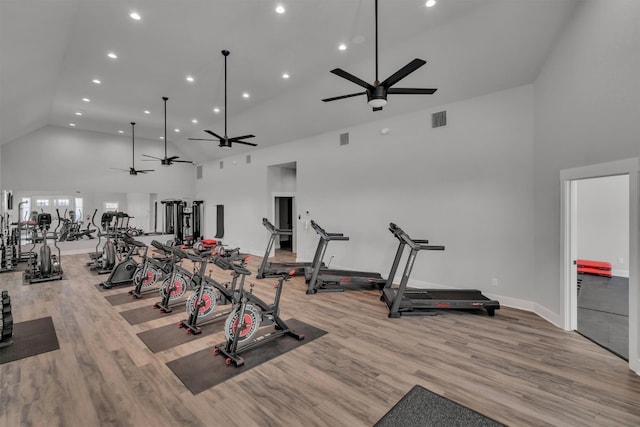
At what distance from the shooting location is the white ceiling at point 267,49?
371cm

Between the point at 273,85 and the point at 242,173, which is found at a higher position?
the point at 273,85

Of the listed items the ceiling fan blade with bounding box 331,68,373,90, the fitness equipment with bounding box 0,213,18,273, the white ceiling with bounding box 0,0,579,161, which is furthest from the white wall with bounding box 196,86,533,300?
the fitness equipment with bounding box 0,213,18,273

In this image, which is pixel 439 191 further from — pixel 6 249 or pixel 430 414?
pixel 6 249

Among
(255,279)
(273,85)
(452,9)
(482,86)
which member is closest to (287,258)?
(255,279)

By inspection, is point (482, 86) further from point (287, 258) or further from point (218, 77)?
point (287, 258)

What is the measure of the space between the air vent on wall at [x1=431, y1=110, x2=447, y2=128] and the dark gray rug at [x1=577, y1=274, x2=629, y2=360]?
3768mm

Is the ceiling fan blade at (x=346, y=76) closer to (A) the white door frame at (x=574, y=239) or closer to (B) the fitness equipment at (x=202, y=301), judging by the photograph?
(B) the fitness equipment at (x=202, y=301)

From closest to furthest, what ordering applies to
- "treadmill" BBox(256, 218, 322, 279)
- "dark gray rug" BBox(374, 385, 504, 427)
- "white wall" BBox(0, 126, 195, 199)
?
"dark gray rug" BBox(374, 385, 504, 427) → "treadmill" BBox(256, 218, 322, 279) → "white wall" BBox(0, 126, 195, 199)

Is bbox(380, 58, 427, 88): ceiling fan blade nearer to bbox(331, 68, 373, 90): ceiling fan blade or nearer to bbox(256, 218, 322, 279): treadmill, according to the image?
bbox(331, 68, 373, 90): ceiling fan blade

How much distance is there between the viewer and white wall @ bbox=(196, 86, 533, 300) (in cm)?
468

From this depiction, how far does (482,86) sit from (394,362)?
4.51 m

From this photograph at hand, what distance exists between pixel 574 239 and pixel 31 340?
6946mm

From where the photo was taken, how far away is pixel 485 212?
497 centimetres

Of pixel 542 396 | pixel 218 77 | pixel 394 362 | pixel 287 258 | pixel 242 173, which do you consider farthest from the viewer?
pixel 242 173
